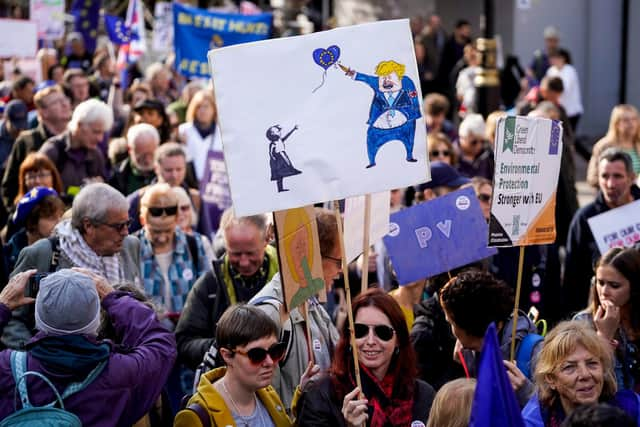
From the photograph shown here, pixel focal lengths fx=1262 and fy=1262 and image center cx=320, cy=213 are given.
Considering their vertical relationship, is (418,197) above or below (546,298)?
above

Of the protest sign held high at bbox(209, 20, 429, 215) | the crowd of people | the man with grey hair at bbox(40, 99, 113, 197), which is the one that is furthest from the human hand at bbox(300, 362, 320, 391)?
the man with grey hair at bbox(40, 99, 113, 197)

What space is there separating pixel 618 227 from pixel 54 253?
3262mm

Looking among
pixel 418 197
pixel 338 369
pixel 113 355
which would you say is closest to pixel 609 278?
pixel 338 369

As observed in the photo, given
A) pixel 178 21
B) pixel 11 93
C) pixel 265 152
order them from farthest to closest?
pixel 178 21 < pixel 11 93 < pixel 265 152

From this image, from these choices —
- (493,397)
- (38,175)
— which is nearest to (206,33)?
(38,175)

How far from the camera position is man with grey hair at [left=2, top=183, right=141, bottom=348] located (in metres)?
6.00

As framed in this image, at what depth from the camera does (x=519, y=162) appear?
5.42 metres

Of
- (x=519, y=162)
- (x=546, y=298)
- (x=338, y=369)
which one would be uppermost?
(x=519, y=162)

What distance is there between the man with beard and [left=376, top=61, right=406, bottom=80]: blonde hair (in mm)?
3580

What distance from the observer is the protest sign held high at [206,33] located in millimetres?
14172

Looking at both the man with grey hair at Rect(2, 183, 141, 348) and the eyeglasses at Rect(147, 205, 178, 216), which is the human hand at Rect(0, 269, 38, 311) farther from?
the eyeglasses at Rect(147, 205, 178, 216)

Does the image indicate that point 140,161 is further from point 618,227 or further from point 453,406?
point 453,406

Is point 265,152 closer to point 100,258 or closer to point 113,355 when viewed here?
point 113,355

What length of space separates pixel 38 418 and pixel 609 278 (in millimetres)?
2752
